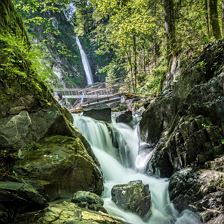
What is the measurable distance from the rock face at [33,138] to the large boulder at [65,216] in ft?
1.26

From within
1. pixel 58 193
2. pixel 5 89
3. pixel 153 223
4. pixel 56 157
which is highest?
pixel 5 89

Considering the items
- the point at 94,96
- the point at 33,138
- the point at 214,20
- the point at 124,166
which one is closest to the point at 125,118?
the point at 124,166

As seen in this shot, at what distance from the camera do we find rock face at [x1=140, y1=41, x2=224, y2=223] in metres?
6.97

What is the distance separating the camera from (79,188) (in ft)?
22.0

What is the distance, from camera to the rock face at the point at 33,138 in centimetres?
595

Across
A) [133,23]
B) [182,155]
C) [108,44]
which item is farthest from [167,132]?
[108,44]

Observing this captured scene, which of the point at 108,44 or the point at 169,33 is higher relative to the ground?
the point at 108,44

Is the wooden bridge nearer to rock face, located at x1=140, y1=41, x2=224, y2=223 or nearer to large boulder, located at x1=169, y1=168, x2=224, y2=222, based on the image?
rock face, located at x1=140, y1=41, x2=224, y2=223

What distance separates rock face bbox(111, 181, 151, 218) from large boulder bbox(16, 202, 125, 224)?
1.93m

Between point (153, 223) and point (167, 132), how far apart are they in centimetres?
355

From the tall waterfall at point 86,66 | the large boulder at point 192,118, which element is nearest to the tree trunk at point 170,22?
the large boulder at point 192,118

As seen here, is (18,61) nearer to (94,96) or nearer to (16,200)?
(16,200)

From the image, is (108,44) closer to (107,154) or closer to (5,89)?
(107,154)

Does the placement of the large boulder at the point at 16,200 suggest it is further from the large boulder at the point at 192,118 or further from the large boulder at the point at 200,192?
the large boulder at the point at 192,118
